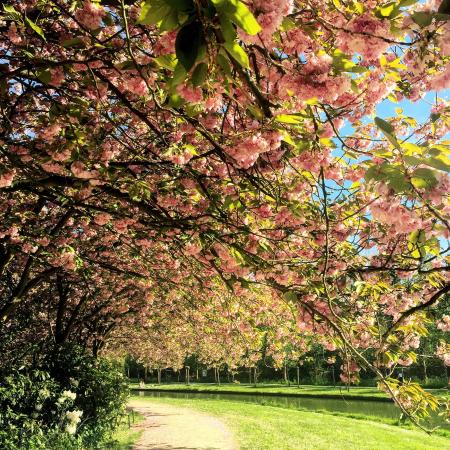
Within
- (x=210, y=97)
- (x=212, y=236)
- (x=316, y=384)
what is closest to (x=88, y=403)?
(x=212, y=236)

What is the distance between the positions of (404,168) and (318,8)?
1.19 metres

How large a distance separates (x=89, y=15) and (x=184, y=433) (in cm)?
1309

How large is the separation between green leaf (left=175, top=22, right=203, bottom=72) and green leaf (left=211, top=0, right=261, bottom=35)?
0.08 m

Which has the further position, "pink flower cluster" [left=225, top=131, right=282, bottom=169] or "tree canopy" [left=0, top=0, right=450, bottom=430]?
"pink flower cluster" [left=225, top=131, right=282, bottom=169]

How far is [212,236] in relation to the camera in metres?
4.36

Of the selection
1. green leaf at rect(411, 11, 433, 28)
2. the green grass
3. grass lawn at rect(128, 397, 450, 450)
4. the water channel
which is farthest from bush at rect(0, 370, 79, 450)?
the water channel

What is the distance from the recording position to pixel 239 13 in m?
1.27

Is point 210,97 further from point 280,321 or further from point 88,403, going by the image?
point 88,403

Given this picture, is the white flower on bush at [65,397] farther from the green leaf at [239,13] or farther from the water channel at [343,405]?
the water channel at [343,405]

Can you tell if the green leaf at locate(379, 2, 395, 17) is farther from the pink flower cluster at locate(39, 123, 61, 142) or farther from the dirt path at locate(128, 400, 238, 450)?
the dirt path at locate(128, 400, 238, 450)

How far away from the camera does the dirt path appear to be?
37.6 ft

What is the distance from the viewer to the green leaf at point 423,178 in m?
1.93

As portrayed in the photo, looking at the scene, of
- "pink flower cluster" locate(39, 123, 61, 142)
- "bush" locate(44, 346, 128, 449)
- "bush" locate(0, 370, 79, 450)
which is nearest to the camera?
"pink flower cluster" locate(39, 123, 61, 142)

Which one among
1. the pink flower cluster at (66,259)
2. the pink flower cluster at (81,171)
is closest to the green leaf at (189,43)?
the pink flower cluster at (81,171)
